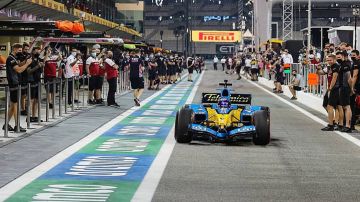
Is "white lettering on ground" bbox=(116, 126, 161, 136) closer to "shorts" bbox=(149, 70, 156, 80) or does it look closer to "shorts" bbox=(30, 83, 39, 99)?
"shorts" bbox=(30, 83, 39, 99)

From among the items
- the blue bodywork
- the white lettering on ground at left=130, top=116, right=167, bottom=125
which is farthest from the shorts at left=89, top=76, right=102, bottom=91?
the blue bodywork

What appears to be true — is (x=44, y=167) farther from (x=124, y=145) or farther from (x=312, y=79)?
(x=312, y=79)

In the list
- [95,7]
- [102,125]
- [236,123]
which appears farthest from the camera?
[95,7]

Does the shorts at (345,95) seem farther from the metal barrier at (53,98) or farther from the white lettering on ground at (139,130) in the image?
the metal barrier at (53,98)

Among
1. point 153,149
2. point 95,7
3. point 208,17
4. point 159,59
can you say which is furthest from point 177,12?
point 153,149

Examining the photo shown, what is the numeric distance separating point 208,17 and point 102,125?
134m

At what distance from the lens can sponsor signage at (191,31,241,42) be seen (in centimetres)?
14988

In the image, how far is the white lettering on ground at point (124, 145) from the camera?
15.1 metres

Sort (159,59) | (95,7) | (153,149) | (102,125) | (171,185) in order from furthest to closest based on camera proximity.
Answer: (95,7) → (159,59) → (102,125) → (153,149) → (171,185)

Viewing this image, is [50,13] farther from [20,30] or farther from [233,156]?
[233,156]

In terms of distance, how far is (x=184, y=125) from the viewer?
1584cm

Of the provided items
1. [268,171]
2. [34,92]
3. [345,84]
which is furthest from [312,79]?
[268,171]

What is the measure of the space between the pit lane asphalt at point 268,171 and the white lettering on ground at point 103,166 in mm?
630

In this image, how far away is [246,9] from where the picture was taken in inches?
5659
